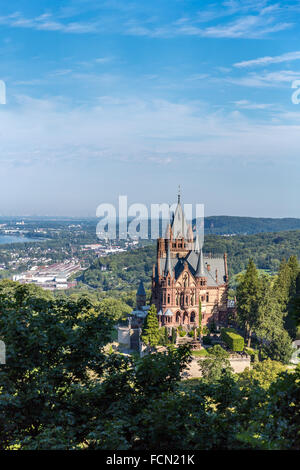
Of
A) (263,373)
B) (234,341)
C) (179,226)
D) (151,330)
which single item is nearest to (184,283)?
(151,330)

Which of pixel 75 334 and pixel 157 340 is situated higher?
pixel 75 334

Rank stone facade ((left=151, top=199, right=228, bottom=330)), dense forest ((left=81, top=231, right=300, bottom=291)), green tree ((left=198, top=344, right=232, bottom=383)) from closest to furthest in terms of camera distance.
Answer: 1. green tree ((left=198, top=344, right=232, bottom=383))
2. stone facade ((left=151, top=199, right=228, bottom=330))
3. dense forest ((left=81, top=231, right=300, bottom=291))

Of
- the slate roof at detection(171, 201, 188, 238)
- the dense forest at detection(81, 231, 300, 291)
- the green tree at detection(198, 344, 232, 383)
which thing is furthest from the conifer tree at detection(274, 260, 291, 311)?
the dense forest at detection(81, 231, 300, 291)

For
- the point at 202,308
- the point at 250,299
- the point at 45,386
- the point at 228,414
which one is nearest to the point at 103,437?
the point at 45,386

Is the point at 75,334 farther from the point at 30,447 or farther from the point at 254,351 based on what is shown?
the point at 254,351

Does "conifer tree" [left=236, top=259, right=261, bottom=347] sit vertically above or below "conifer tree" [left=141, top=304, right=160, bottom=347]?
above

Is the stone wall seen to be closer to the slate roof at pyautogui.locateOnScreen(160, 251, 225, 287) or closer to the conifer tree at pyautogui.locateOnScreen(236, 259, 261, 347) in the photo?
the slate roof at pyautogui.locateOnScreen(160, 251, 225, 287)
